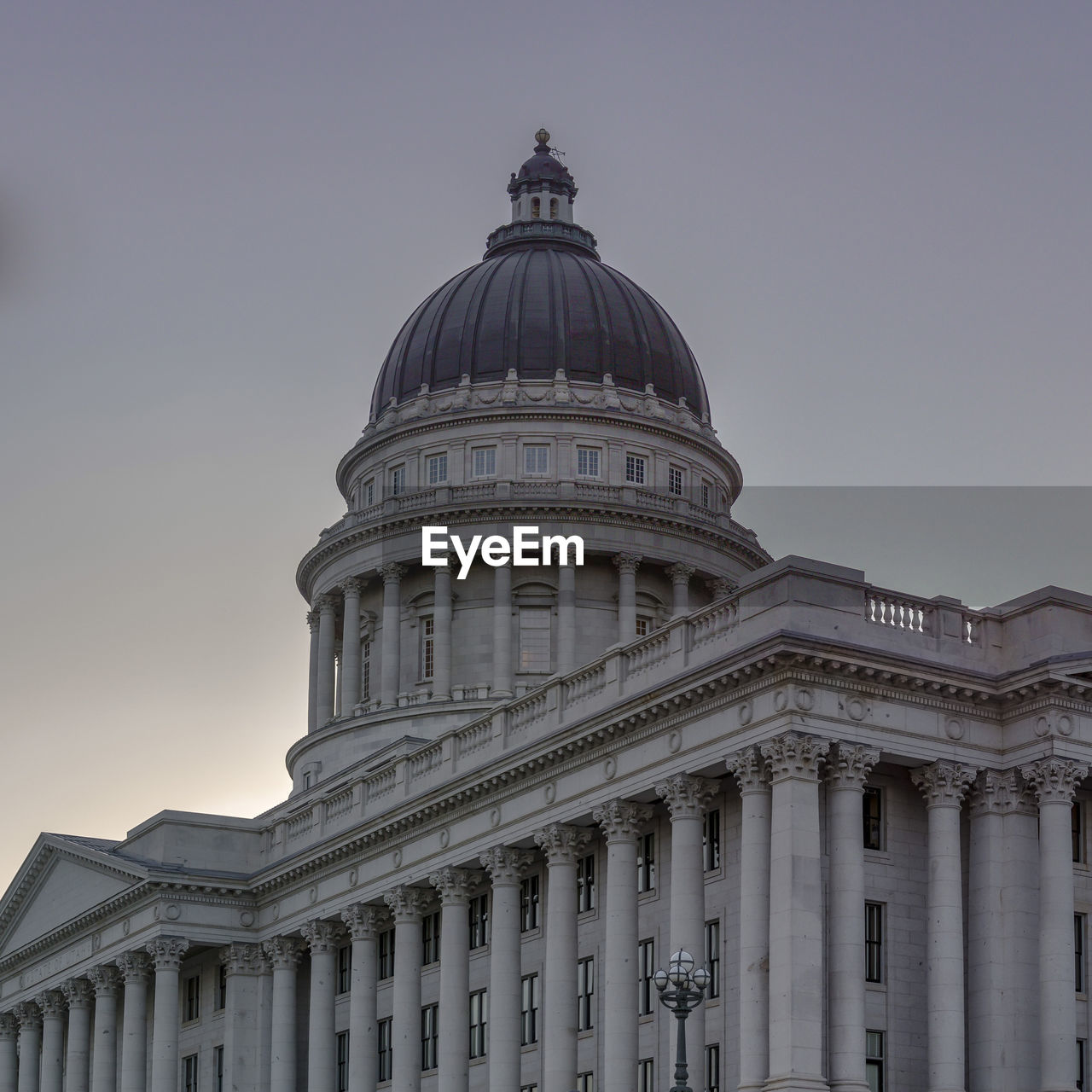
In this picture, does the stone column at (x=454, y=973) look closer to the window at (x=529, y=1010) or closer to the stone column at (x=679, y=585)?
the window at (x=529, y=1010)

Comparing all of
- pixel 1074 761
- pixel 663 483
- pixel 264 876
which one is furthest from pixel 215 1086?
pixel 1074 761

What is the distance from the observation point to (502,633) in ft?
288

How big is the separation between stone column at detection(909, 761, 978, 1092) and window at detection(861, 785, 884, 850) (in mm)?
1018

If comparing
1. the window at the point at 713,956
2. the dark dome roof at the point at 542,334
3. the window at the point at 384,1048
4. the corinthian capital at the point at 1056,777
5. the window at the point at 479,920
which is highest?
the dark dome roof at the point at 542,334

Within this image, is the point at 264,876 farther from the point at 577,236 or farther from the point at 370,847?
the point at 577,236

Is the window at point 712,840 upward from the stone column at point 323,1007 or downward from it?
upward

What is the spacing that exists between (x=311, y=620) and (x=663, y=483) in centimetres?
1713

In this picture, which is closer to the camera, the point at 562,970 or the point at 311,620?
the point at 562,970

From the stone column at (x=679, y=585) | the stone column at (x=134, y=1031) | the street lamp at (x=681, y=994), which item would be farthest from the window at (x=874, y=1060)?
the stone column at (x=679, y=585)

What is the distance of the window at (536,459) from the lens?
91688mm

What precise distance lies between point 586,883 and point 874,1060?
38.3 feet

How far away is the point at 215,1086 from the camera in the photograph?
7775 cm

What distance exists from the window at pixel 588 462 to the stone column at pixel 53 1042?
29.6 m

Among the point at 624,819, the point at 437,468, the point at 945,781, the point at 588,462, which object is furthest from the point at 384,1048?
the point at 437,468
